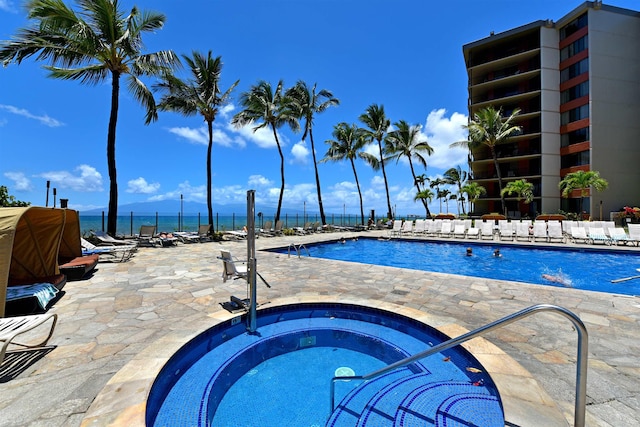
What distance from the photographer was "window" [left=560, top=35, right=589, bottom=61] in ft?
72.9

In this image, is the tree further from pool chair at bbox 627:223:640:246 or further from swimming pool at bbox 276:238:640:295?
pool chair at bbox 627:223:640:246

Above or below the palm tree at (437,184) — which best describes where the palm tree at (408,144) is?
above

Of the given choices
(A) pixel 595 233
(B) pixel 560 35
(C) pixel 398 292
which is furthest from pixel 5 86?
(B) pixel 560 35

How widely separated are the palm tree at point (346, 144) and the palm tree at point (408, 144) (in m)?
2.69

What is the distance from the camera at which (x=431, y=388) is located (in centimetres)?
265

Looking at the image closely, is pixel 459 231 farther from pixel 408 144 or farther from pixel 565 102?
pixel 565 102

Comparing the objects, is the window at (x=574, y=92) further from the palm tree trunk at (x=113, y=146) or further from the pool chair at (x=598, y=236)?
the palm tree trunk at (x=113, y=146)

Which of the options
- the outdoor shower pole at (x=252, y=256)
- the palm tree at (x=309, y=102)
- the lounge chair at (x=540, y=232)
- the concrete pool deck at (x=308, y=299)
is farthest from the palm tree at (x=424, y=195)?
the outdoor shower pole at (x=252, y=256)

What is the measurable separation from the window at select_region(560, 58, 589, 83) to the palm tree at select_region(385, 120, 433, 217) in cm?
1263

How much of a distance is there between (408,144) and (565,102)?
13.7 meters

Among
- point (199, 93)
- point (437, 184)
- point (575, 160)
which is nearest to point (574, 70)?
point (575, 160)

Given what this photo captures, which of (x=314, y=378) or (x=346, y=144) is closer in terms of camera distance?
(x=314, y=378)

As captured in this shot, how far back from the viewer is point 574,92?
2316cm

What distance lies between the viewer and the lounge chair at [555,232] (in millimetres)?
12383
